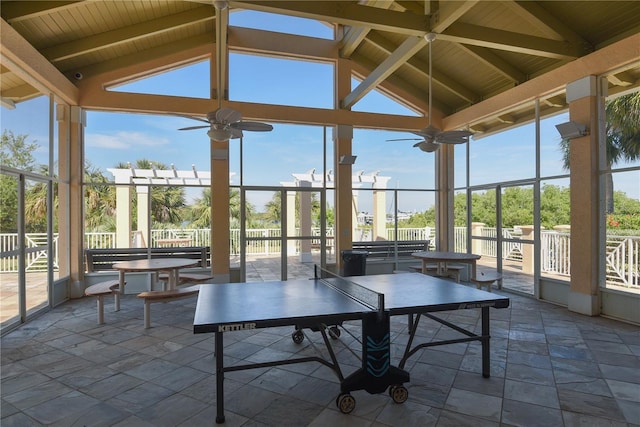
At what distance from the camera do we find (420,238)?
354 inches

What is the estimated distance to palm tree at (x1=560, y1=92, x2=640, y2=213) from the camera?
5188 mm

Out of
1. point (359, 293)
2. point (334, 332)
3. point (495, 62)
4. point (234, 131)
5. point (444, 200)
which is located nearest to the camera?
point (359, 293)

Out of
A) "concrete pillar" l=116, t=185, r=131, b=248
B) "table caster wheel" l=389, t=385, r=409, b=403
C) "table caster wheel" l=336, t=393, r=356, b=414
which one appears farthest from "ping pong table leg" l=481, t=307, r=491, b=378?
"concrete pillar" l=116, t=185, r=131, b=248

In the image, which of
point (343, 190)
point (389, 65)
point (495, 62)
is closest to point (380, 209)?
point (343, 190)

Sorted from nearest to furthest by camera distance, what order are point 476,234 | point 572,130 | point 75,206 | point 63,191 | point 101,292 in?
point 101,292
point 572,130
point 63,191
point 75,206
point 476,234

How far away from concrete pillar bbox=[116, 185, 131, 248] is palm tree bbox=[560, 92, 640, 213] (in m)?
8.27

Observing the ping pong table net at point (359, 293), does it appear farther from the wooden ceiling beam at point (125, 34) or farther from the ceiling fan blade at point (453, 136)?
the wooden ceiling beam at point (125, 34)

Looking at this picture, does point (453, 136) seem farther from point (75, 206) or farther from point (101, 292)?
point (75, 206)

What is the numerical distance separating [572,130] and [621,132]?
2.12ft

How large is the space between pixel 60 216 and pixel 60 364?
3664 millimetres

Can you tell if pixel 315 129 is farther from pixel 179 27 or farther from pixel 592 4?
pixel 592 4

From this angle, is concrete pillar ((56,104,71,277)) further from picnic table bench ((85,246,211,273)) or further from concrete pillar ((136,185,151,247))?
concrete pillar ((136,185,151,247))

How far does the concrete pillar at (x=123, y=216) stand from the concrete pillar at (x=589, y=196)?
7.93m

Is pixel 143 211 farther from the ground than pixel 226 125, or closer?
closer
